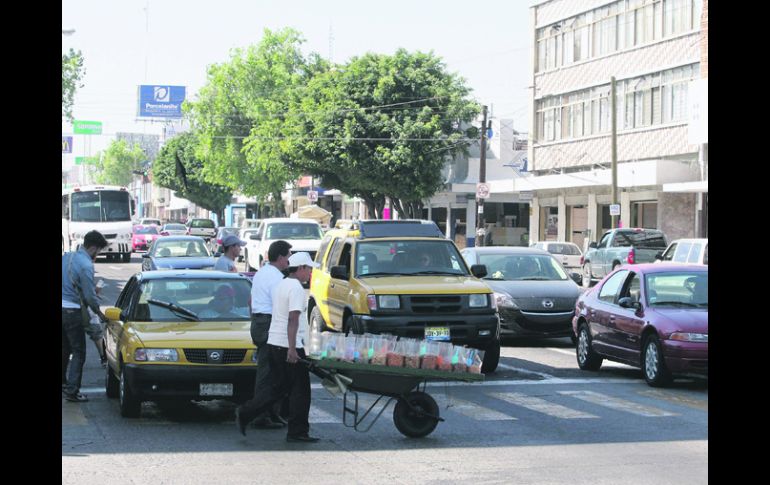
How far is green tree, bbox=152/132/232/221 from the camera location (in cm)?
11256

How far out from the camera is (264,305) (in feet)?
38.9

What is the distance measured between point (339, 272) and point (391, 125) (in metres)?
43.2

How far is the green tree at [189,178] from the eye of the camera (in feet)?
369

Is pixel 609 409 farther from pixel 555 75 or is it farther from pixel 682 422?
pixel 555 75

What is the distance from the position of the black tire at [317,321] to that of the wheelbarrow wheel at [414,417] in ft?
23.4

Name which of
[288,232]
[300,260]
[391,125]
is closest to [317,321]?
[300,260]

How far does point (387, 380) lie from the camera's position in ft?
38.1

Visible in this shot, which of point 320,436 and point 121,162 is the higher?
point 121,162

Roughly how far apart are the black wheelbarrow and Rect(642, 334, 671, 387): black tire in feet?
13.9

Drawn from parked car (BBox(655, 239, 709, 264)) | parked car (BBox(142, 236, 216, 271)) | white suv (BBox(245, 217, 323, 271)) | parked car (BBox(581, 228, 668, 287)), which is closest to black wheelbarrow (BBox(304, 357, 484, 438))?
parked car (BBox(655, 239, 709, 264))

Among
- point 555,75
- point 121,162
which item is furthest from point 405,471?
point 121,162

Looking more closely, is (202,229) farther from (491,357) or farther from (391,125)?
(491,357)

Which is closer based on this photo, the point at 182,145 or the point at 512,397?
the point at 512,397
